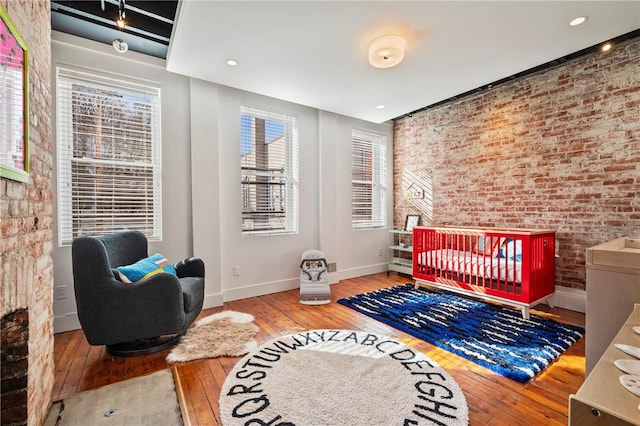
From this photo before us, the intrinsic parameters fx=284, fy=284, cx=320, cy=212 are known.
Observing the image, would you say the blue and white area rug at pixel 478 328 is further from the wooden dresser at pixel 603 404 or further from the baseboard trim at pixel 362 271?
the wooden dresser at pixel 603 404

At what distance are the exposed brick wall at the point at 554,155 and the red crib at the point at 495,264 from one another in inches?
13.7

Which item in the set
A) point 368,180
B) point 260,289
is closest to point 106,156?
point 260,289

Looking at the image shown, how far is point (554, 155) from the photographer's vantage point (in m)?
3.22

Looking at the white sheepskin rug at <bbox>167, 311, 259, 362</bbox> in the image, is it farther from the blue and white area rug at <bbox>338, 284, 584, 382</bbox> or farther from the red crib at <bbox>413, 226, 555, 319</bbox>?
the red crib at <bbox>413, 226, 555, 319</bbox>

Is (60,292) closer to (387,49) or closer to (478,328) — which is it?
(387,49)

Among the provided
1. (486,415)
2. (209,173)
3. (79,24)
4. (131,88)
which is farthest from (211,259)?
(486,415)

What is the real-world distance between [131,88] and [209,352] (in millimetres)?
2751

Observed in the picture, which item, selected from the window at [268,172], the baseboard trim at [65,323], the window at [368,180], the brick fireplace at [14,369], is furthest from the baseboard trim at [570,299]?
the baseboard trim at [65,323]

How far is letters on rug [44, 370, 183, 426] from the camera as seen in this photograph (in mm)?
1528

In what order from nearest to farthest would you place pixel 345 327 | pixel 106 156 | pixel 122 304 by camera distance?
pixel 122 304 → pixel 345 327 → pixel 106 156

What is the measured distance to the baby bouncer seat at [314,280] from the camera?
3.49 meters

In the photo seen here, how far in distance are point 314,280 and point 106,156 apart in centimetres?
265

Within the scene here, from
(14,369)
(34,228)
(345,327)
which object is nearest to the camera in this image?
(14,369)

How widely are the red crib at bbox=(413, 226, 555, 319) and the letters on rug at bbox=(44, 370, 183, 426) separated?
124 inches
